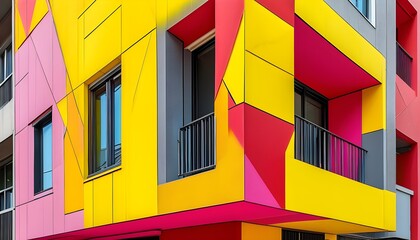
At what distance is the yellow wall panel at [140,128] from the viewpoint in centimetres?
707

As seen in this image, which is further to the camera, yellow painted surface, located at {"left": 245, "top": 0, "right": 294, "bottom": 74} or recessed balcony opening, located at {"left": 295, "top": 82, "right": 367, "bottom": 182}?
recessed balcony opening, located at {"left": 295, "top": 82, "right": 367, "bottom": 182}

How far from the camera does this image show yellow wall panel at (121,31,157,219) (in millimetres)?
7070

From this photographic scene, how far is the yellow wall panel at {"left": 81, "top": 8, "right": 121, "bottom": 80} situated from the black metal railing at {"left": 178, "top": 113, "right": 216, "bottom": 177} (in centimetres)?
206

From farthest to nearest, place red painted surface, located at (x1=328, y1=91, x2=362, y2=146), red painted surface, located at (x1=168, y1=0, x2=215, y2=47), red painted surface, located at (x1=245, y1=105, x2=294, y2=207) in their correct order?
red painted surface, located at (x1=328, y1=91, x2=362, y2=146), red painted surface, located at (x1=168, y1=0, x2=215, y2=47), red painted surface, located at (x1=245, y1=105, x2=294, y2=207)

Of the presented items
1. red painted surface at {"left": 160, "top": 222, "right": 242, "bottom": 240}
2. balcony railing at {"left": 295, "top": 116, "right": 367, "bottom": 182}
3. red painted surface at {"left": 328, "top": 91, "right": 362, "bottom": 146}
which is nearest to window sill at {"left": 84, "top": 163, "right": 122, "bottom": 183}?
red painted surface at {"left": 160, "top": 222, "right": 242, "bottom": 240}

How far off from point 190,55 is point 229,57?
1834 mm

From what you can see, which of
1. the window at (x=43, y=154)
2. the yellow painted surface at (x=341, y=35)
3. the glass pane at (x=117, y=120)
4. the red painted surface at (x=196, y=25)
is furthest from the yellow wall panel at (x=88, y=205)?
the yellow painted surface at (x=341, y=35)

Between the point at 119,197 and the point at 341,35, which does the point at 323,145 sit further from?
the point at 119,197

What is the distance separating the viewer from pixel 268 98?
6.04 meters

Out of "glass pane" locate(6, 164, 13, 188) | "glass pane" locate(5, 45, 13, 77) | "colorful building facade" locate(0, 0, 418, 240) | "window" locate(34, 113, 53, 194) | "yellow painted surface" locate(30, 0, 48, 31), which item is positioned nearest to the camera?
"colorful building facade" locate(0, 0, 418, 240)

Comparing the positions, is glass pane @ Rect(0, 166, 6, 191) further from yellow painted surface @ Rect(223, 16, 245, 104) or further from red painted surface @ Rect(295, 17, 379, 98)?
yellow painted surface @ Rect(223, 16, 245, 104)

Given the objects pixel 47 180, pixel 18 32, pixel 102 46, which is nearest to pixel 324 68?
pixel 102 46

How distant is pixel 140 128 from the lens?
7.34 metres

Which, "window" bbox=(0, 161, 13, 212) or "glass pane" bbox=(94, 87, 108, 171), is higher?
"glass pane" bbox=(94, 87, 108, 171)
